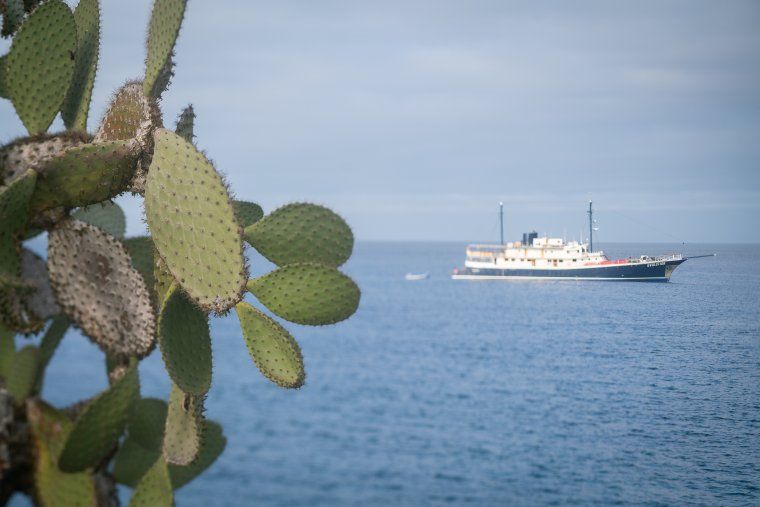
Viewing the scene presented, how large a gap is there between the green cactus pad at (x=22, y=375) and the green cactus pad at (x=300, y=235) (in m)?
0.46

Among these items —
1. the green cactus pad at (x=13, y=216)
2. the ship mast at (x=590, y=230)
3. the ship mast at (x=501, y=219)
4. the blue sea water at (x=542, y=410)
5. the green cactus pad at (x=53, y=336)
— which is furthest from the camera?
the ship mast at (x=501, y=219)

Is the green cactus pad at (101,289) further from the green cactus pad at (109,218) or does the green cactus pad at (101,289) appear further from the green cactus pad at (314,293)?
the green cactus pad at (109,218)

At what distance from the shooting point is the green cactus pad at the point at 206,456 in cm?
174

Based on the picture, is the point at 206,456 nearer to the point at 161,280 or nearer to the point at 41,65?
the point at 161,280

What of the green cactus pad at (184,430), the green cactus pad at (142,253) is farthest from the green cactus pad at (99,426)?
the green cactus pad at (142,253)

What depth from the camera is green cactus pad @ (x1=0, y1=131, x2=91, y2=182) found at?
1.43 meters

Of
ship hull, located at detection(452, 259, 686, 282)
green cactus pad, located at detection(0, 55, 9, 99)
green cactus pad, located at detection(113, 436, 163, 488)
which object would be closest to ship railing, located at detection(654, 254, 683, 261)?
ship hull, located at detection(452, 259, 686, 282)

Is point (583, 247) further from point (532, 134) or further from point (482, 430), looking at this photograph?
point (482, 430)

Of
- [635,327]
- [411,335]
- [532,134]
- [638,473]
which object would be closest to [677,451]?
[638,473]

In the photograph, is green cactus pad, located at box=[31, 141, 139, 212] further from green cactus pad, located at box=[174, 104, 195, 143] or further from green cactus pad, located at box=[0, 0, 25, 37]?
green cactus pad, located at box=[0, 0, 25, 37]

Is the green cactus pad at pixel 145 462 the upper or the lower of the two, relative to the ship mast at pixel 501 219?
lower

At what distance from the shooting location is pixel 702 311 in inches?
57.4

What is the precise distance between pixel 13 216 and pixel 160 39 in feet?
1.41

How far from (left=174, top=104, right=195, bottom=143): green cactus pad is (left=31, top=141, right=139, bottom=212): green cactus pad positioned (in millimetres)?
210
